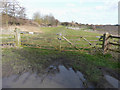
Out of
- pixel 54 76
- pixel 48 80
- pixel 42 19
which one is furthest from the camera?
pixel 42 19

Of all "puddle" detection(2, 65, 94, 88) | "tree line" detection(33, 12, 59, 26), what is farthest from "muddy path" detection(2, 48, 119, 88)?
"tree line" detection(33, 12, 59, 26)

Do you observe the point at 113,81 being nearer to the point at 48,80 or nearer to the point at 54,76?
the point at 54,76

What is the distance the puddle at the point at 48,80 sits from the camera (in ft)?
10.7

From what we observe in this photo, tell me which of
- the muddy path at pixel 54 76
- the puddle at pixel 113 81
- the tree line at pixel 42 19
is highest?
the tree line at pixel 42 19

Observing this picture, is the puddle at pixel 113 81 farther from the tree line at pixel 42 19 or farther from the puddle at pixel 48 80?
the tree line at pixel 42 19

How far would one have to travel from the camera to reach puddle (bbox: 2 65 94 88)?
10.7ft

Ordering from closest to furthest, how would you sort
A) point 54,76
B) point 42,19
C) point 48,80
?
point 48,80
point 54,76
point 42,19

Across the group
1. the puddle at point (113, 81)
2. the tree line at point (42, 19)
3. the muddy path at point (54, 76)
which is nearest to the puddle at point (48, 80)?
the muddy path at point (54, 76)

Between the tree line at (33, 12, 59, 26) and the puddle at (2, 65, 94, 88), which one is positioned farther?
the tree line at (33, 12, 59, 26)

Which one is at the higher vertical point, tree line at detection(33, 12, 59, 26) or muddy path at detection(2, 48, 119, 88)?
tree line at detection(33, 12, 59, 26)

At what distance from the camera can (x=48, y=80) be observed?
3566mm

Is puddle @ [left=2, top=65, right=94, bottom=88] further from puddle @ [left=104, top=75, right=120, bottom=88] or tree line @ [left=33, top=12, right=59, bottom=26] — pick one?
tree line @ [left=33, top=12, right=59, bottom=26]

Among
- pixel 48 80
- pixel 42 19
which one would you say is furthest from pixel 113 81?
pixel 42 19

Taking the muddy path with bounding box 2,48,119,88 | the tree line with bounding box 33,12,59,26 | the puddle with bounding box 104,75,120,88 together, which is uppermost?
the tree line with bounding box 33,12,59,26
